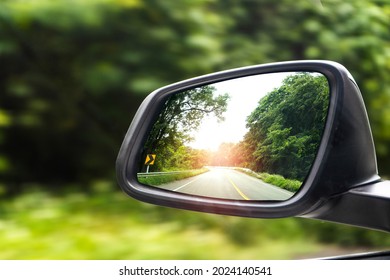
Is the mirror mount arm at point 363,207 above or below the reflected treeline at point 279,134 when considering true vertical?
below

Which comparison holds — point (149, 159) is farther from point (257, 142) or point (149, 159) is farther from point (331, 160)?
point (331, 160)

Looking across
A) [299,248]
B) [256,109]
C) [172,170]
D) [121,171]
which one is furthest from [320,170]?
[299,248]

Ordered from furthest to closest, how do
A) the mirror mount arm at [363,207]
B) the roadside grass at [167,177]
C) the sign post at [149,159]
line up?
the sign post at [149,159]
the roadside grass at [167,177]
the mirror mount arm at [363,207]

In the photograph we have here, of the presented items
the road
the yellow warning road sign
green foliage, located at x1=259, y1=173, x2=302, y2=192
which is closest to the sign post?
the yellow warning road sign

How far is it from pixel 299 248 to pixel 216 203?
1.78 meters

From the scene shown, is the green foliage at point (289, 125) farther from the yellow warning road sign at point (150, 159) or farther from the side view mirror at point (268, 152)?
the yellow warning road sign at point (150, 159)

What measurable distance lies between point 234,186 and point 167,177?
175 mm

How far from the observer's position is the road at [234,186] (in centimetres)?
96

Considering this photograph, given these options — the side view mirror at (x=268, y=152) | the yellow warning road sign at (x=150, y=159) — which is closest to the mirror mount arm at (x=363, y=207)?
the side view mirror at (x=268, y=152)

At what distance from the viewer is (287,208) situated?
951 mm

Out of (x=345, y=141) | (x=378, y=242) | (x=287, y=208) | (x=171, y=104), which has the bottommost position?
(x=378, y=242)

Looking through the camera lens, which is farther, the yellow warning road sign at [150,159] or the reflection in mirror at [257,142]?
the yellow warning road sign at [150,159]

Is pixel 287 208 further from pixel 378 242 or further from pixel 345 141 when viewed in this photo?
pixel 378 242

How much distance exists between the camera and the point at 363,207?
0.91 metres
